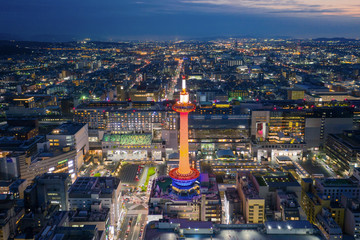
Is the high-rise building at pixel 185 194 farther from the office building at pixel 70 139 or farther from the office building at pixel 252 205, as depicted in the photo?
the office building at pixel 70 139

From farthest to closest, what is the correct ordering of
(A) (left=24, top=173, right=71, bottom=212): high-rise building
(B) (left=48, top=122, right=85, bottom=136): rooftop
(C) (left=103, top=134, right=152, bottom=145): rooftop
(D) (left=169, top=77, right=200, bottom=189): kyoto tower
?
1. (C) (left=103, top=134, right=152, bottom=145): rooftop
2. (B) (left=48, top=122, right=85, bottom=136): rooftop
3. (D) (left=169, top=77, right=200, bottom=189): kyoto tower
4. (A) (left=24, top=173, right=71, bottom=212): high-rise building

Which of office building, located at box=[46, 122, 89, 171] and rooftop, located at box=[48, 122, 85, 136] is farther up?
rooftop, located at box=[48, 122, 85, 136]

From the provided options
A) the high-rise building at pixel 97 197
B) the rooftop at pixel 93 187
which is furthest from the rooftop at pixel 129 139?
the high-rise building at pixel 97 197

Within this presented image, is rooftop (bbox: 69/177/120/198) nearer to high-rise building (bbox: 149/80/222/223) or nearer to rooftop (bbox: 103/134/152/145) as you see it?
high-rise building (bbox: 149/80/222/223)

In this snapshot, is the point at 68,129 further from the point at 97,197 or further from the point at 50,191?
the point at 97,197

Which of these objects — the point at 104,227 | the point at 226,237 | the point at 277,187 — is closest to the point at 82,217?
the point at 104,227

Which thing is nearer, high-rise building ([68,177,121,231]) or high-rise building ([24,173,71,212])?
high-rise building ([68,177,121,231])

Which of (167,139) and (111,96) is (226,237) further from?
(111,96)

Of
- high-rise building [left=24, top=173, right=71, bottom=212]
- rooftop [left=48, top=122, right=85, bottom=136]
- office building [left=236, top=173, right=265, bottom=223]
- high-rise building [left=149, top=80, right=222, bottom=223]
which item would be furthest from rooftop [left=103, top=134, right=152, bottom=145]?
office building [left=236, top=173, right=265, bottom=223]

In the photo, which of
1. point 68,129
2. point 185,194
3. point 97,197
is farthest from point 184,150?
point 68,129
